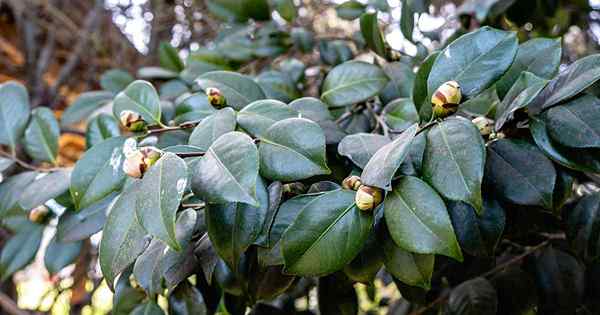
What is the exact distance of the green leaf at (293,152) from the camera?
17.7 inches

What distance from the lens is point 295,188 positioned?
0.52 m

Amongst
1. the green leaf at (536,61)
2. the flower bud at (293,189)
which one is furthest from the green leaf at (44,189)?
the green leaf at (536,61)

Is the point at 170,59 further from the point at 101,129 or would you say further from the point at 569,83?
the point at 569,83

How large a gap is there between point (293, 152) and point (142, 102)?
29cm

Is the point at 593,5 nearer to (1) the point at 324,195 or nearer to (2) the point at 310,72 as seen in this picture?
(2) the point at 310,72

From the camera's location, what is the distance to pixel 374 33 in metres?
0.77

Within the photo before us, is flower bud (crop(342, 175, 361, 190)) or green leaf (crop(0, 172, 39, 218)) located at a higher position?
flower bud (crop(342, 175, 361, 190))

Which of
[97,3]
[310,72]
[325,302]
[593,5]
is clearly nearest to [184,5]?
[97,3]

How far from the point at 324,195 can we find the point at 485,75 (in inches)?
7.2

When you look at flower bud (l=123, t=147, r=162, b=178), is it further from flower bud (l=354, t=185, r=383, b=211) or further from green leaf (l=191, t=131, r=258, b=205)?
flower bud (l=354, t=185, r=383, b=211)

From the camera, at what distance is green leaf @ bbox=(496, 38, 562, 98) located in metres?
0.54

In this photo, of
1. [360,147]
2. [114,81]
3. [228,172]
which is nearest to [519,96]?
[360,147]

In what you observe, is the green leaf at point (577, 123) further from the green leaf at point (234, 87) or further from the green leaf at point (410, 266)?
the green leaf at point (234, 87)

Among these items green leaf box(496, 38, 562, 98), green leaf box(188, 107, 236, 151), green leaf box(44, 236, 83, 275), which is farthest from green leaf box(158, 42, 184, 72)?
green leaf box(496, 38, 562, 98)
